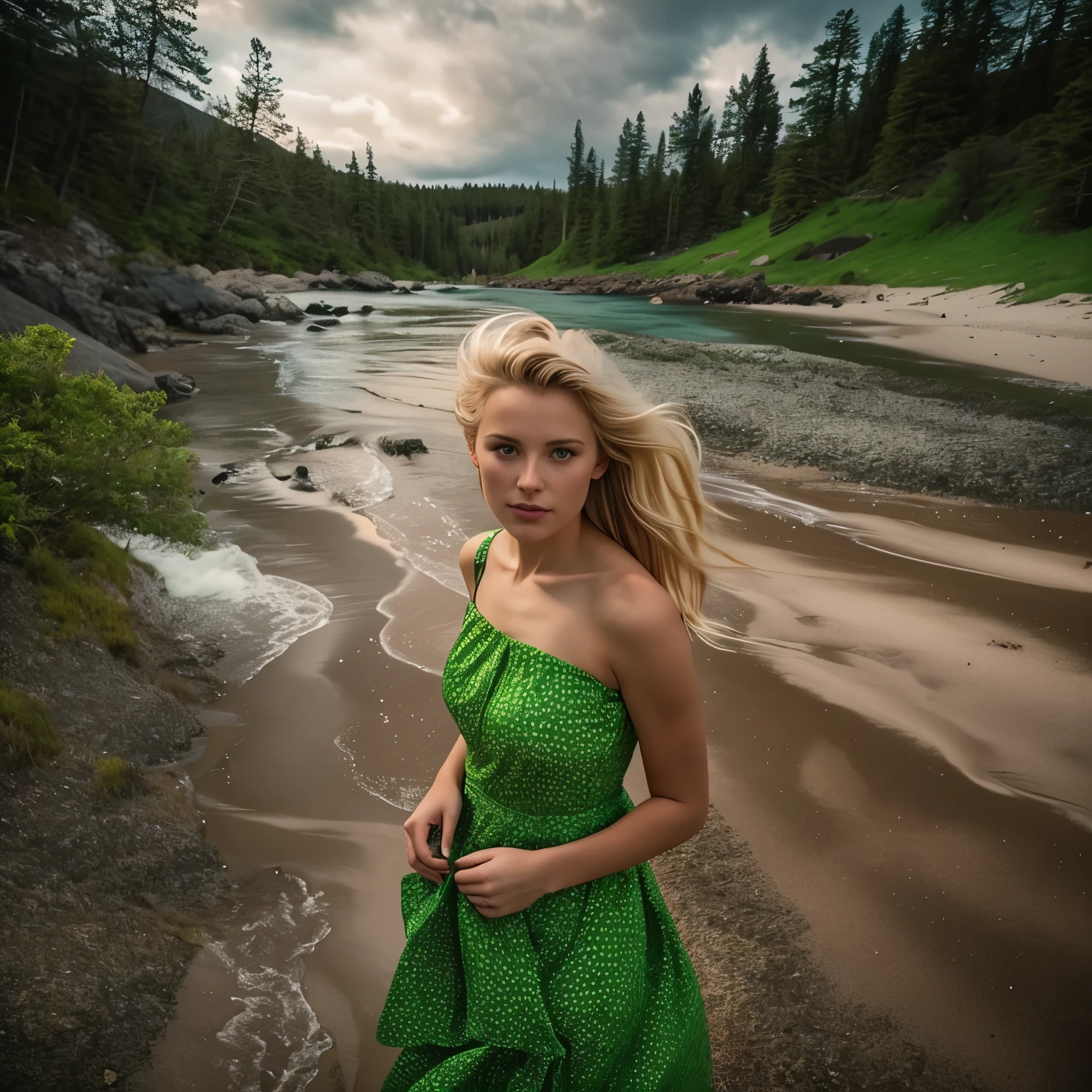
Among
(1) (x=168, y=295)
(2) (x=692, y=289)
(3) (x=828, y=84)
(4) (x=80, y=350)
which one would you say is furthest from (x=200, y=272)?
(3) (x=828, y=84)

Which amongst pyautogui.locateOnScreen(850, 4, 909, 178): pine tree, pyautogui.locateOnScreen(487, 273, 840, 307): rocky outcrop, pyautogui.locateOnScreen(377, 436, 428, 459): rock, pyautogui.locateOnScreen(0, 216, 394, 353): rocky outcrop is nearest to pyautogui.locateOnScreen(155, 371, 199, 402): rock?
pyautogui.locateOnScreen(0, 216, 394, 353): rocky outcrop

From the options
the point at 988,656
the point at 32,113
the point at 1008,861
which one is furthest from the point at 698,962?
the point at 32,113

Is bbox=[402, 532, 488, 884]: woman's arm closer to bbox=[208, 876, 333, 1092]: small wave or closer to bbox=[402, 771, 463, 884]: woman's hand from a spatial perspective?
bbox=[402, 771, 463, 884]: woman's hand

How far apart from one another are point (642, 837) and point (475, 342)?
73cm

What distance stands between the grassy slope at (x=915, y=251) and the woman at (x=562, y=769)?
7765mm

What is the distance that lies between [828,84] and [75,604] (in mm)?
14999

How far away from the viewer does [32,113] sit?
12195 millimetres

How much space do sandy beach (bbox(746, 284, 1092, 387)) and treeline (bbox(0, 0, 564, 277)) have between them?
820 cm

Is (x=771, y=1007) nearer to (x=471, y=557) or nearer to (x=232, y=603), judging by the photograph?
(x=471, y=557)

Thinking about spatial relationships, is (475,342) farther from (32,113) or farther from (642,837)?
(32,113)

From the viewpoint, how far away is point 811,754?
278cm

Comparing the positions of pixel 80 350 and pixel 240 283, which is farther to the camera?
pixel 240 283

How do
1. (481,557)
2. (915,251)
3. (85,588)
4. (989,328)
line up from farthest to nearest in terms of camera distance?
(915,251) < (989,328) < (85,588) < (481,557)

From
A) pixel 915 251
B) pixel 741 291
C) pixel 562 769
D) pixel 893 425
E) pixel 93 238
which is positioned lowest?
pixel 893 425
